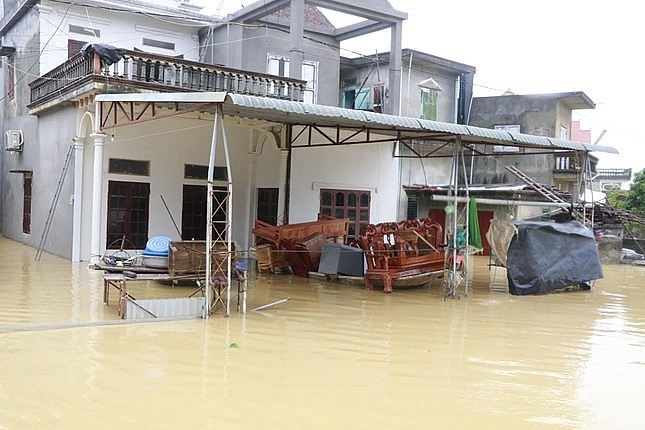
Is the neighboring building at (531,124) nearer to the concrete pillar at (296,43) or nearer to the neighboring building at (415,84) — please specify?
the neighboring building at (415,84)

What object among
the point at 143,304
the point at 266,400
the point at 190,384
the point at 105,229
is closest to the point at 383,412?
the point at 266,400

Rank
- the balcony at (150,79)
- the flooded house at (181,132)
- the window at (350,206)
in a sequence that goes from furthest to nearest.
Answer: the window at (350,206), the flooded house at (181,132), the balcony at (150,79)

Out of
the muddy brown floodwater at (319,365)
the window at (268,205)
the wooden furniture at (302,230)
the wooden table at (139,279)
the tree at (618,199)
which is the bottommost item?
the muddy brown floodwater at (319,365)

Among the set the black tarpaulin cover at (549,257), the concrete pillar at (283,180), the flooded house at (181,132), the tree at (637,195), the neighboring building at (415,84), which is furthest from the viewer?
the tree at (637,195)

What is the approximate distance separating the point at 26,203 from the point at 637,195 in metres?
25.7

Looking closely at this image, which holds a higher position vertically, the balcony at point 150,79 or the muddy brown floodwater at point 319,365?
the balcony at point 150,79

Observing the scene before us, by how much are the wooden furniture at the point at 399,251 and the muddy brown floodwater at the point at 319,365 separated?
1312 mm

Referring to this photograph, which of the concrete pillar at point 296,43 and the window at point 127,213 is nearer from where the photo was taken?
the window at point 127,213

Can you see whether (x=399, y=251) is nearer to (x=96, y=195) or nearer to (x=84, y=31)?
(x=96, y=195)

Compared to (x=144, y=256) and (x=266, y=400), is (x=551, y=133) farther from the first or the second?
(x=266, y=400)

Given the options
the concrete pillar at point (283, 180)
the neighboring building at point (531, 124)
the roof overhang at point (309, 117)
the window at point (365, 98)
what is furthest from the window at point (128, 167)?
the neighboring building at point (531, 124)

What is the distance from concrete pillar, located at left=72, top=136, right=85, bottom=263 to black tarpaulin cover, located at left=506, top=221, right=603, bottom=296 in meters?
9.69

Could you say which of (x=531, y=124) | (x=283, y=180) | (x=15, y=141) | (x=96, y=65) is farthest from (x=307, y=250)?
(x=531, y=124)

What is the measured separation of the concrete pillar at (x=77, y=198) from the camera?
47.1ft
